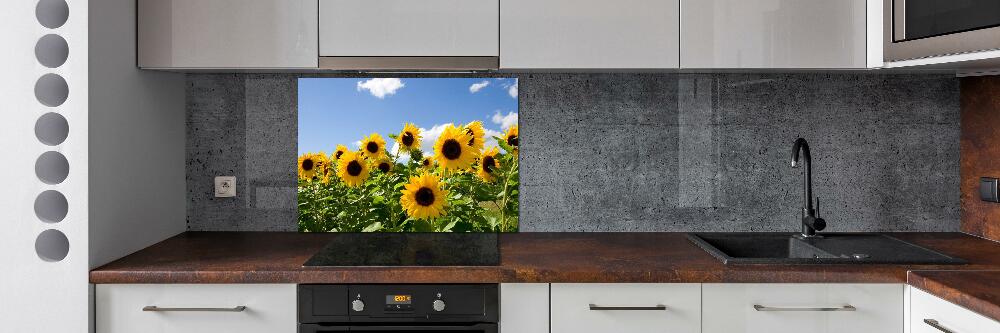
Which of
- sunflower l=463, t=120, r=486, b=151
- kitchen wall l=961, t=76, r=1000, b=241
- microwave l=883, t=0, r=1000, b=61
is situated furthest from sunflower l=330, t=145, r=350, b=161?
kitchen wall l=961, t=76, r=1000, b=241

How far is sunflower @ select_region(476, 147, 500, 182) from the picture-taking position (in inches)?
95.7

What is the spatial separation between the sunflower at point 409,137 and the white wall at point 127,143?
2.51 ft

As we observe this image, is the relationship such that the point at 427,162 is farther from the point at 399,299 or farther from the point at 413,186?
the point at 399,299

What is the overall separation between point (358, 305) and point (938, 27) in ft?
5.59

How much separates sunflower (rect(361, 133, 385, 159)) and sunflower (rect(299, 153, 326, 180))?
0.49 ft

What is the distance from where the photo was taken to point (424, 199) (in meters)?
2.46

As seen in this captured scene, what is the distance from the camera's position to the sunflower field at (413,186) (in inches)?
96.1

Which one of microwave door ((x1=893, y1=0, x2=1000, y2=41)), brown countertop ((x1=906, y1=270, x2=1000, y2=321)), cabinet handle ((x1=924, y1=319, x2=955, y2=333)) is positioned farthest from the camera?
microwave door ((x1=893, y1=0, x2=1000, y2=41))

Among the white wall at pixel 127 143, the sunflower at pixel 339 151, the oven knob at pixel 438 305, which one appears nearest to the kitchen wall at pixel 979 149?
the oven knob at pixel 438 305

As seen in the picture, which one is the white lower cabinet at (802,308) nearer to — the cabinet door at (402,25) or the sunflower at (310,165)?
the cabinet door at (402,25)

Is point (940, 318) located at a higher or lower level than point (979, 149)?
lower
